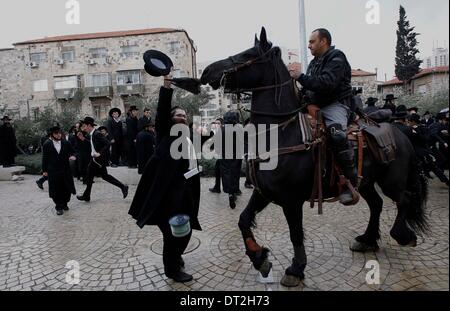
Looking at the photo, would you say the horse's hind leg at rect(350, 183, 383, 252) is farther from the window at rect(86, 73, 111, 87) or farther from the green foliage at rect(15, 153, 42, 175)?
the window at rect(86, 73, 111, 87)

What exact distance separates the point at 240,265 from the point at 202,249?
911 millimetres

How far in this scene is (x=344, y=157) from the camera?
11.6ft

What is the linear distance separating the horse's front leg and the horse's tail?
1898 mm

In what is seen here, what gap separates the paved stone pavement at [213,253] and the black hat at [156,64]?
2.62 metres

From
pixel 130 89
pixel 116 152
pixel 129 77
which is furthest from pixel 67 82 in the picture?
pixel 116 152

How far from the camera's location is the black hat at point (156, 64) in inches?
134

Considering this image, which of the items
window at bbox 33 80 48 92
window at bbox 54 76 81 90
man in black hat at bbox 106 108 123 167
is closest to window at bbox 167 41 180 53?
window at bbox 54 76 81 90

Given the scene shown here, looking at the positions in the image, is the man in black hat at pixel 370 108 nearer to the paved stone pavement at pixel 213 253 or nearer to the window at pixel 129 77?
the paved stone pavement at pixel 213 253

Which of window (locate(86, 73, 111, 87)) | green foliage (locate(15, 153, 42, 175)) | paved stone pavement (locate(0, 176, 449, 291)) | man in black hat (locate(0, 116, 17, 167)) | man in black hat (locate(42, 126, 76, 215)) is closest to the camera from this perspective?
paved stone pavement (locate(0, 176, 449, 291))

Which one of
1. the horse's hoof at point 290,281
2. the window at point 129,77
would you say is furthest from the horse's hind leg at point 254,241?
the window at point 129,77

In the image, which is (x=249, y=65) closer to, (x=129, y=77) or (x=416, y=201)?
(x=416, y=201)

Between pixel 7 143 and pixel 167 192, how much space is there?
14.4 m

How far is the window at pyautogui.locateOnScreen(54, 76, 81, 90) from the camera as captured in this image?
40.8m
